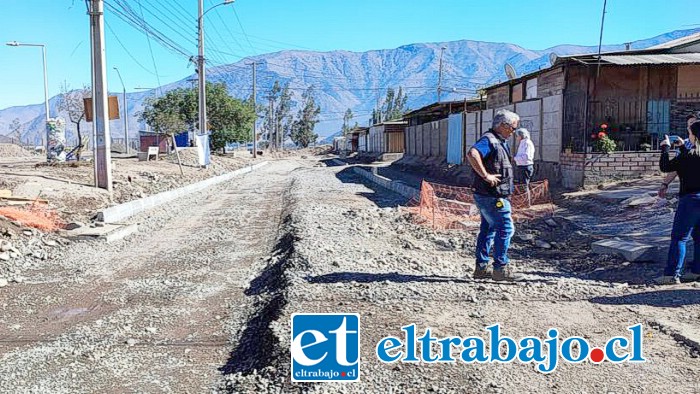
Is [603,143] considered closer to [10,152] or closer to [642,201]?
[642,201]

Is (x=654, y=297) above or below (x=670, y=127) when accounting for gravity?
below

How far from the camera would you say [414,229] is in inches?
416

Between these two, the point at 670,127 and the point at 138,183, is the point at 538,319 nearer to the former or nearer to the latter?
the point at 670,127

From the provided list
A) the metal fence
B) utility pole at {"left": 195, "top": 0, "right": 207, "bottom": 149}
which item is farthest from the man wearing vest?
utility pole at {"left": 195, "top": 0, "right": 207, "bottom": 149}

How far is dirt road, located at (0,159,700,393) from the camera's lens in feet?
13.0

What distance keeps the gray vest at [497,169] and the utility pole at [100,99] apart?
11888 mm

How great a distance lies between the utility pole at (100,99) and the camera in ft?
49.8

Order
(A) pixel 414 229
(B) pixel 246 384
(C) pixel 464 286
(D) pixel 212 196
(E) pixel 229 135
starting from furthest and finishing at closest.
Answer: (E) pixel 229 135 → (D) pixel 212 196 → (A) pixel 414 229 → (C) pixel 464 286 → (B) pixel 246 384

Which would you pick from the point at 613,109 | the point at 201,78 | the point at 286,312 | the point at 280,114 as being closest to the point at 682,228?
the point at 286,312

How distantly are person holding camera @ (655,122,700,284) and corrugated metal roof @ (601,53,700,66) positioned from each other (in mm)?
10090

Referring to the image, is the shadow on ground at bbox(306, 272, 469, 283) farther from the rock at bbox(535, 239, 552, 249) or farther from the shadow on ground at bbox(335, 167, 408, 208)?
the shadow on ground at bbox(335, 167, 408, 208)

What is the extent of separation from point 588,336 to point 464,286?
5.28 feet

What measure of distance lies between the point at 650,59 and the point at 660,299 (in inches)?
487

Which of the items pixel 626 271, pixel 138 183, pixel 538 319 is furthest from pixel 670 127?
pixel 138 183
